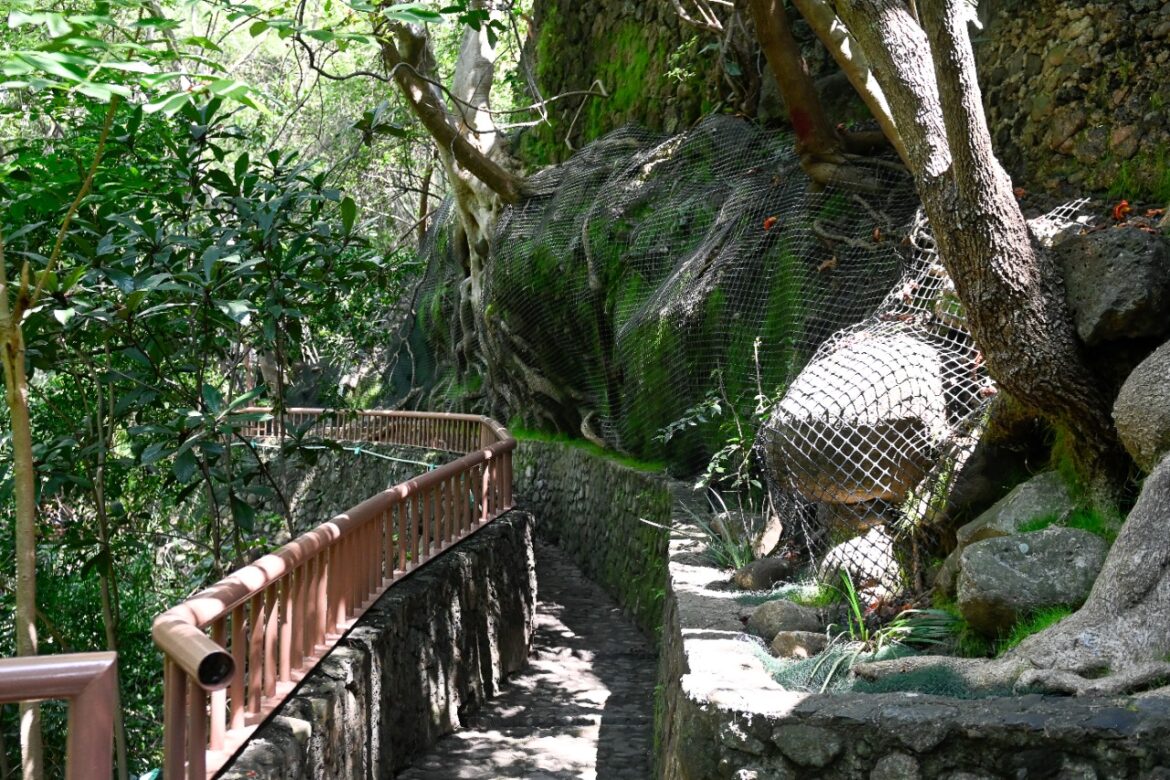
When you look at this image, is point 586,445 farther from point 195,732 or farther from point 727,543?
point 195,732

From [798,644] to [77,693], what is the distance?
351 centimetres

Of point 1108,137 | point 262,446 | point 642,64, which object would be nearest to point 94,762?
point 1108,137

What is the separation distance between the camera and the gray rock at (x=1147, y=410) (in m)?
4.01

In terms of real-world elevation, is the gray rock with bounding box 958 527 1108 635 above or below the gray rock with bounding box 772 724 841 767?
above

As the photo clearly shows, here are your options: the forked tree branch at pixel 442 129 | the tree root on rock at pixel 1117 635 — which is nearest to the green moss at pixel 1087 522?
the tree root on rock at pixel 1117 635

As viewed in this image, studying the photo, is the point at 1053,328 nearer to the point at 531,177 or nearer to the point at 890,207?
the point at 890,207

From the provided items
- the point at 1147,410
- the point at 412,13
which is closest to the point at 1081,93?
the point at 1147,410

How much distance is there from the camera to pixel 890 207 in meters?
8.12

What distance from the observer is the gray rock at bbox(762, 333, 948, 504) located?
215 inches

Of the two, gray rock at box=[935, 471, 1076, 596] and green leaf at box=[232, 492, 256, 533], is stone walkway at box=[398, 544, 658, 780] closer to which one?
green leaf at box=[232, 492, 256, 533]

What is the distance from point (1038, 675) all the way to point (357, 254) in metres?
4.67

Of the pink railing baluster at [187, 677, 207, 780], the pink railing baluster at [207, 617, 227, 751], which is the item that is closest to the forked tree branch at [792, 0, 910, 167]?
the pink railing baluster at [207, 617, 227, 751]

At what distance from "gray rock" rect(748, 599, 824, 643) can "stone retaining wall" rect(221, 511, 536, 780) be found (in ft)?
6.28

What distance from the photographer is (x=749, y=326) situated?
8.72 m
